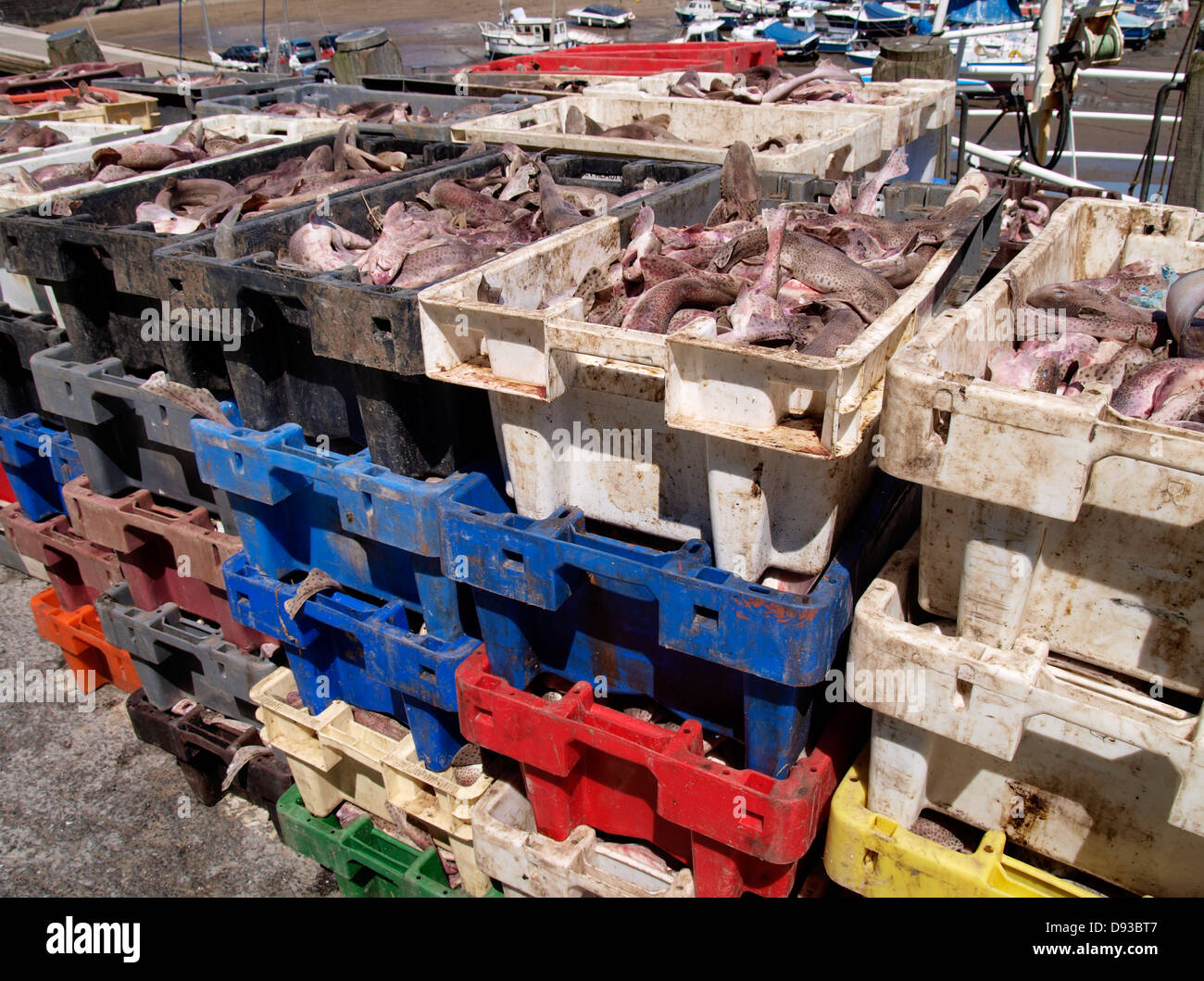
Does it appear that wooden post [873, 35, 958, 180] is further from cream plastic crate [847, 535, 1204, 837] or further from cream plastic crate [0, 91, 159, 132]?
cream plastic crate [847, 535, 1204, 837]

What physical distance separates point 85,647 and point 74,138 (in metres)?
3.35

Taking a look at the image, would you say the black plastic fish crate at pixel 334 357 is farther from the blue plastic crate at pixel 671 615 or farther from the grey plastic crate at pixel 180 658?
the grey plastic crate at pixel 180 658

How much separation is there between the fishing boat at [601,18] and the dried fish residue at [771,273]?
155 ft

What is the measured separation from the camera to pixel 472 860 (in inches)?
111

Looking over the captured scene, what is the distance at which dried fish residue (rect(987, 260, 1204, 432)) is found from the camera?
6.72 feet

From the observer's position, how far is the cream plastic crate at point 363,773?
2.79m

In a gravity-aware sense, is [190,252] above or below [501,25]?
below

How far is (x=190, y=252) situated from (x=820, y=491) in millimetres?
2161

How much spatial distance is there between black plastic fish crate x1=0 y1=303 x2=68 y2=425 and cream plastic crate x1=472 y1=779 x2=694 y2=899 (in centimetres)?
268

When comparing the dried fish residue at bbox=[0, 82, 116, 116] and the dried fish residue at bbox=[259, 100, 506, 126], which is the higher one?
the dried fish residue at bbox=[0, 82, 116, 116]

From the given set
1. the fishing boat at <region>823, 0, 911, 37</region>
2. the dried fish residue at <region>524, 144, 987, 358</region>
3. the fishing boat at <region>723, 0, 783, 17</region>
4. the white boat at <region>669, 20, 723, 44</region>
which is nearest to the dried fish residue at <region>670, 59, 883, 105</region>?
the dried fish residue at <region>524, 144, 987, 358</region>

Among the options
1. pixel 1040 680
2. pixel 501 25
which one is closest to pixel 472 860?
pixel 1040 680
